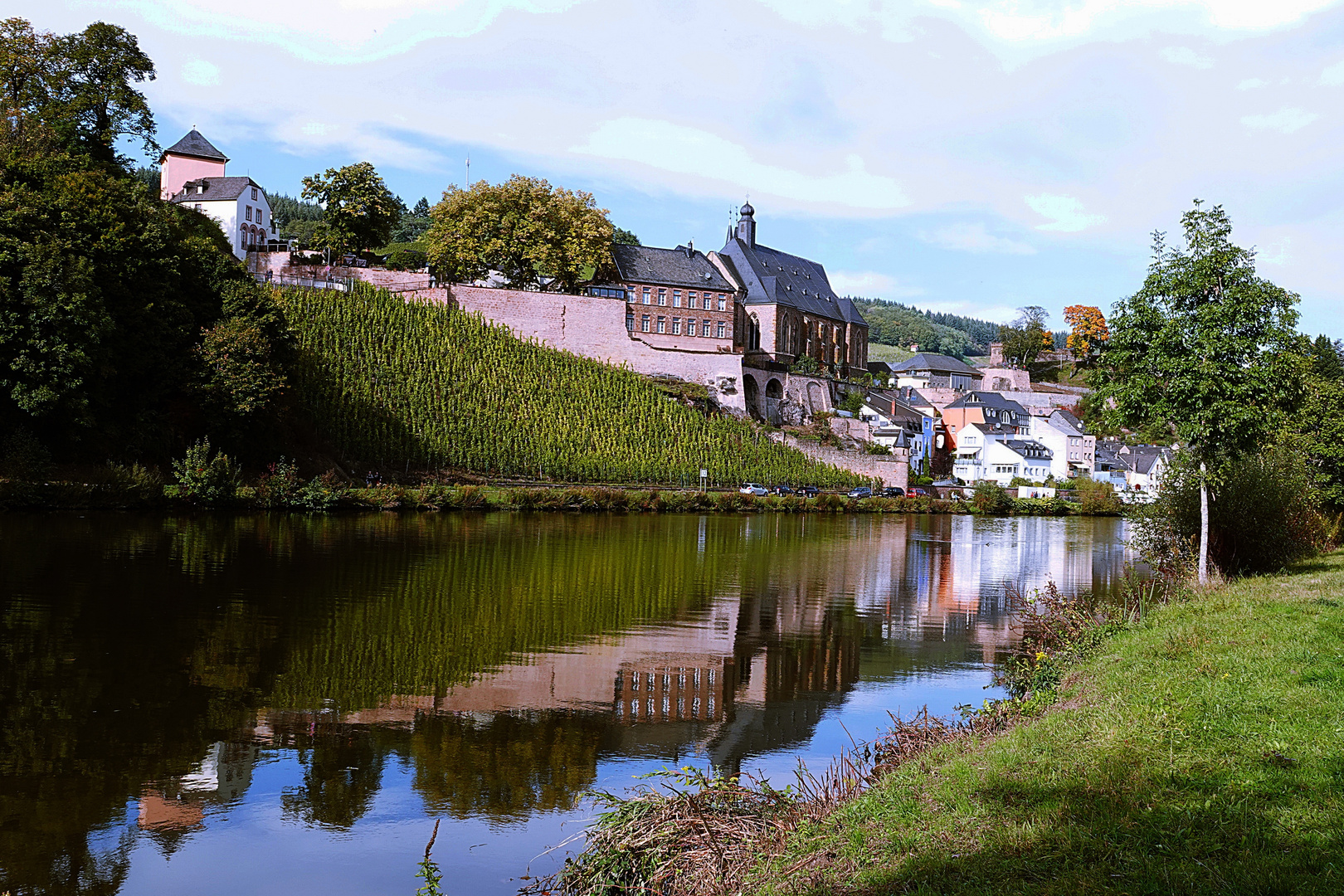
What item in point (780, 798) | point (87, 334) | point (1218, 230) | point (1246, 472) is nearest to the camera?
point (780, 798)

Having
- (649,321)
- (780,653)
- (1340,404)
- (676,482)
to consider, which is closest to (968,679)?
(780,653)

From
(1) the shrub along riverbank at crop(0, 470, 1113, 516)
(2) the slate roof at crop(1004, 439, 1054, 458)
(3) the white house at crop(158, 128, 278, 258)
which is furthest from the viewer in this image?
(2) the slate roof at crop(1004, 439, 1054, 458)

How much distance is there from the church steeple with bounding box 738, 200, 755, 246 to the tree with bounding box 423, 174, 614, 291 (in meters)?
22.5

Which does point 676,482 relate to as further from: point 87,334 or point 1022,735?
point 1022,735

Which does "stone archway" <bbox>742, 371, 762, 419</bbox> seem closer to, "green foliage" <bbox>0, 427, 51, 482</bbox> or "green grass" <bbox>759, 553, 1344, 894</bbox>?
"green foliage" <bbox>0, 427, 51, 482</bbox>

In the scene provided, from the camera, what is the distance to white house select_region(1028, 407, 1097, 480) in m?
95.3

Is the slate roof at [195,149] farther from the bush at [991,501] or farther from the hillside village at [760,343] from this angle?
the bush at [991,501]

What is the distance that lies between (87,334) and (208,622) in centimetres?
2036

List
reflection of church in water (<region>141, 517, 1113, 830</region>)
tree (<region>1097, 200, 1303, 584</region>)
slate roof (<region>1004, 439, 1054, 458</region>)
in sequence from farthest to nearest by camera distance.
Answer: slate roof (<region>1004, 439, 1054, 458</region>), tree (<region>1097, 200, 1303, 584</region>), reflection of church in water (<region>141, 517, 1113, 830</region>)

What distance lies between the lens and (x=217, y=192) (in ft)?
218

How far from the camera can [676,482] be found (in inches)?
2352

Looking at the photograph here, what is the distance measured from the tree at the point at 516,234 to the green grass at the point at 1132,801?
59.3 metres

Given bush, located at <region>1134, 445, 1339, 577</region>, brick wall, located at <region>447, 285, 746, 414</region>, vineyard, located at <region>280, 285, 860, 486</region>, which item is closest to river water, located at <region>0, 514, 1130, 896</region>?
bush, located at <region>1134, 445, 1339, 577</region>

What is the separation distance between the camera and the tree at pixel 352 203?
6550 centimetres
